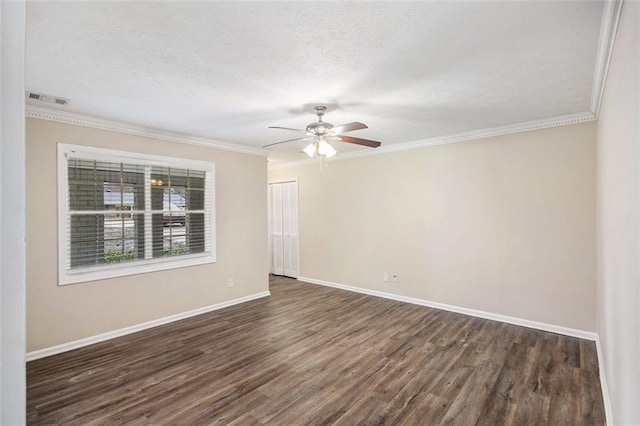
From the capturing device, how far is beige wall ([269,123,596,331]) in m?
3.74

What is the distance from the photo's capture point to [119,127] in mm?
3863

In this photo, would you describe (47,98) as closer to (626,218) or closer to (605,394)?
(626,218)

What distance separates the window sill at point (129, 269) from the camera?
354cm

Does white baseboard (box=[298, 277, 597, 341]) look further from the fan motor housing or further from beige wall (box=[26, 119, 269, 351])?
the fan motor housing

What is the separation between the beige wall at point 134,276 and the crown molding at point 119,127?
0.06 m

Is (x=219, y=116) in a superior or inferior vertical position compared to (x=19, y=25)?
superior

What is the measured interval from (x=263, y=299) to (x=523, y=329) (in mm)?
3693

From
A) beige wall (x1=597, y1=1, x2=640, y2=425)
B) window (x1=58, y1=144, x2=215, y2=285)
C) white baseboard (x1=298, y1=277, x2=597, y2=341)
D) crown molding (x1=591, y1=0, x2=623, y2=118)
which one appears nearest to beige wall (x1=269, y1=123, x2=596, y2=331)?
white baseboard (x1=298, y1=277, x2=597, y2=341)

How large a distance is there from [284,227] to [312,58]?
5067 mm

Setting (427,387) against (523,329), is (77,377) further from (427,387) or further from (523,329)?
(523,329)

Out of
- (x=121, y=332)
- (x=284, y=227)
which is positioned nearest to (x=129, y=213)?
(x=121, y=332)

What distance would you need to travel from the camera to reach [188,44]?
215cm

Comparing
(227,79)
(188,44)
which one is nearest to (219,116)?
(227,79)

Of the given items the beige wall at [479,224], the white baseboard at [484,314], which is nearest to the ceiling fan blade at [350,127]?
the beige wall at [479,224]
